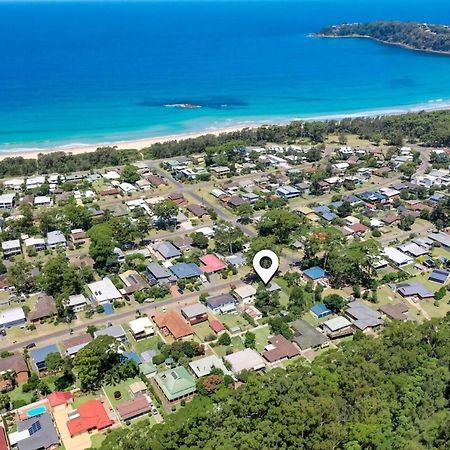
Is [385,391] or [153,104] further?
[153,104]

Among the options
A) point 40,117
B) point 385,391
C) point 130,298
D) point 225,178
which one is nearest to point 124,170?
point 225,178

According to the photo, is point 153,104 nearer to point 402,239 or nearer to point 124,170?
point 124,170

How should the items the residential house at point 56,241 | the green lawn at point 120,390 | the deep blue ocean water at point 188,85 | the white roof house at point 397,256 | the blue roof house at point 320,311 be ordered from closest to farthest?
1. the green lawn at point 120,390
2. the blue roof house at point 320,311
3. the white roof house at point 397,256
4. the residential house at point 56,241
5. the deep blue ocean water at point 188,85

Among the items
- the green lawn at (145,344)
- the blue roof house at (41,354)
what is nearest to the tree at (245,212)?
the green lawn at (145,344)

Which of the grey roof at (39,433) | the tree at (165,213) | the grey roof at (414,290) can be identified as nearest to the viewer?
the grey roof at (39,433)

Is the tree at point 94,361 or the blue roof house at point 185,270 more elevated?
the tree at point 94,361

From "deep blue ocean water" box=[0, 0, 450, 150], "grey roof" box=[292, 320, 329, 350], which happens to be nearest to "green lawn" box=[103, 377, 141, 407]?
"grey roof" box=[292, 320, 329, 350]

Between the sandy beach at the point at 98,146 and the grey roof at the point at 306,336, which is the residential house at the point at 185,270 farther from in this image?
the sandy beach at the point at 98,146
